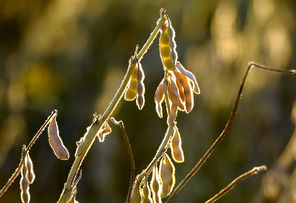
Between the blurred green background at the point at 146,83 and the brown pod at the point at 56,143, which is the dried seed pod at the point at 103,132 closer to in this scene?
the brown pod at the point at 56,143

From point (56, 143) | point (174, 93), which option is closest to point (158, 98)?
point (174, 93)

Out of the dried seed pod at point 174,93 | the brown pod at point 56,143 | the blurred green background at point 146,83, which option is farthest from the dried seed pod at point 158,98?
the blurred green background at point 146,83

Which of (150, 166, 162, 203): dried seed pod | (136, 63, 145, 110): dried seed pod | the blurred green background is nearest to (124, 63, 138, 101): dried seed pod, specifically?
(136, 63, 145, 110): dried seed pod

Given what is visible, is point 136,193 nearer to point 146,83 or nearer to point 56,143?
point 56,143

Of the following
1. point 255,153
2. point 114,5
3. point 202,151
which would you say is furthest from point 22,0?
point 255,153

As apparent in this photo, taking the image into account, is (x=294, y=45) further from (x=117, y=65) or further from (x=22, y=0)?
(x=22, y=0)
